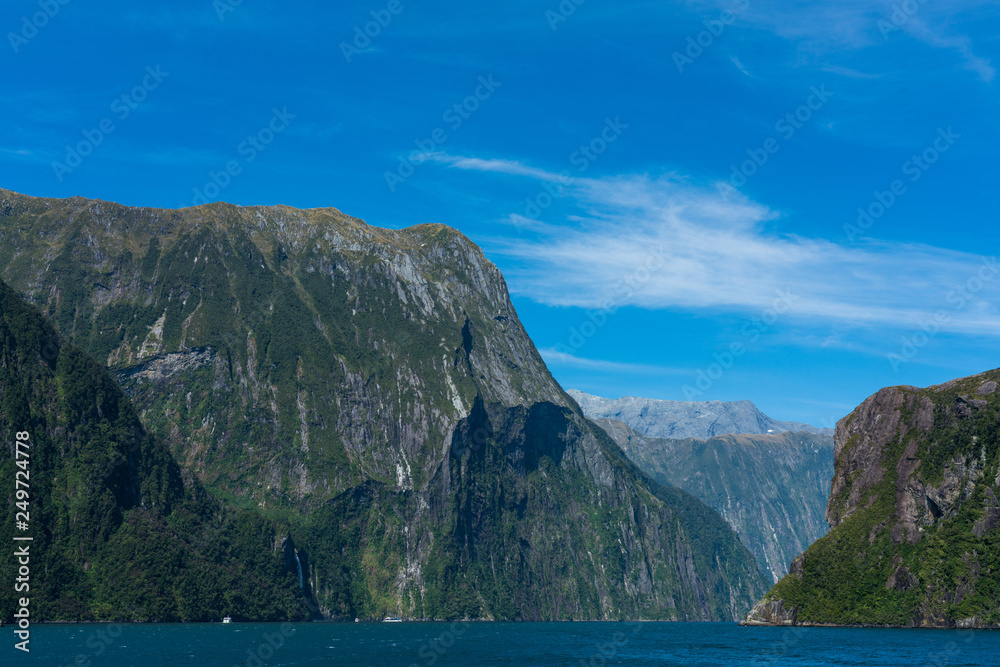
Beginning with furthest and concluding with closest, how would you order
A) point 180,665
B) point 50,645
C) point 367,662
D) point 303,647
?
point 303,647 < point 50,645 < point 367,662 < point 180,665

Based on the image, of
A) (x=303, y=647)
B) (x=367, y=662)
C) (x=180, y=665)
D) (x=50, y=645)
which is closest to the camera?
(x=180, y=665)

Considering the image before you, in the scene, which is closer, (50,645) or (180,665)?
(180,665)

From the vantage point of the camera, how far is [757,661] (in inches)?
6250

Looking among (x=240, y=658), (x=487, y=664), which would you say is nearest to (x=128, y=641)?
(x=240, y=658)

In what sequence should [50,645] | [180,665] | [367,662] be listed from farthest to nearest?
[50,645]
[367,662]
[180,665]

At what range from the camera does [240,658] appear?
503 ft

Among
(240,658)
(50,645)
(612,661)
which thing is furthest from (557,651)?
(50,645)

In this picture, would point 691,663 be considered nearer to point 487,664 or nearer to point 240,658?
point 487,664

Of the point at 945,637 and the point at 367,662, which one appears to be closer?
the point at 367,662

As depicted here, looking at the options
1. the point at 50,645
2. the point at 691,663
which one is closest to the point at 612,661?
the point at 691,663

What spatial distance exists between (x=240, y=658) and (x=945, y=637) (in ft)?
476

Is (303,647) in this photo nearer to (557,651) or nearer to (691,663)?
(557,651)

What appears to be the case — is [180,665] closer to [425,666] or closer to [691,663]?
[425,666]

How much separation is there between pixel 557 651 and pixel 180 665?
262 feet
